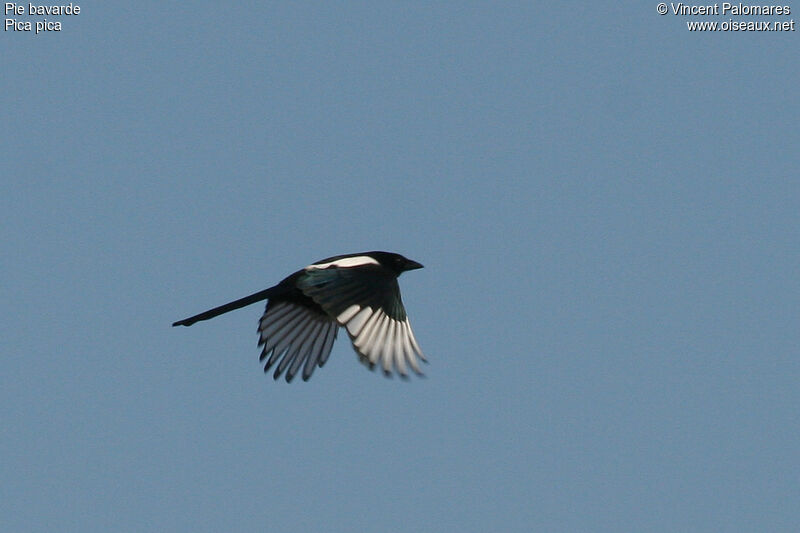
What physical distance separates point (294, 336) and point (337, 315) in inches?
48.2

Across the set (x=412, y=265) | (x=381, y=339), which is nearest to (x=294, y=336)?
(x=412, y=265)

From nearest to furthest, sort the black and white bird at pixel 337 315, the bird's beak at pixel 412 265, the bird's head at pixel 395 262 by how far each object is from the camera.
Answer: the black and white bird at pixel 337 315
the bird's head at pixel 395 262
the bird's beak at pixel 412 265

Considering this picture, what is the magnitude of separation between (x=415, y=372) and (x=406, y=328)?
24.9 inches

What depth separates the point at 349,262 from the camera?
8906mm

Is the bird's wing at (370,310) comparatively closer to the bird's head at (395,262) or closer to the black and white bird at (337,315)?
the black and white bird at (337,315)

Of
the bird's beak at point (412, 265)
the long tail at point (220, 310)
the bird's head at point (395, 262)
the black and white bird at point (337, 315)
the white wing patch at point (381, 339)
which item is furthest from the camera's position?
the bird's beak at point (412, 265)

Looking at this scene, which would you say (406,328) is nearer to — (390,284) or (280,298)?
(390,284)

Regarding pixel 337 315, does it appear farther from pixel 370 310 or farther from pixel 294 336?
pixel 294 336

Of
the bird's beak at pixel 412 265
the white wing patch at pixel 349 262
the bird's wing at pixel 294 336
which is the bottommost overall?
the bird's wing at pixel 294 336

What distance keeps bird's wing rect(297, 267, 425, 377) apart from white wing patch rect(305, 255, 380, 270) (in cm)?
13

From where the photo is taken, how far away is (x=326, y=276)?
8.43 meters

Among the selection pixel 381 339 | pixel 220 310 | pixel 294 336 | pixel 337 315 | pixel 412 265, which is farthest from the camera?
pixel 412 265

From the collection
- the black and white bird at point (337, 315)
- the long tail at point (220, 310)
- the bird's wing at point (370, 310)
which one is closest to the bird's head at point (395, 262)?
the black and white bird at point (337, 315)

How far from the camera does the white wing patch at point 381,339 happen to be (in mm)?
7477
